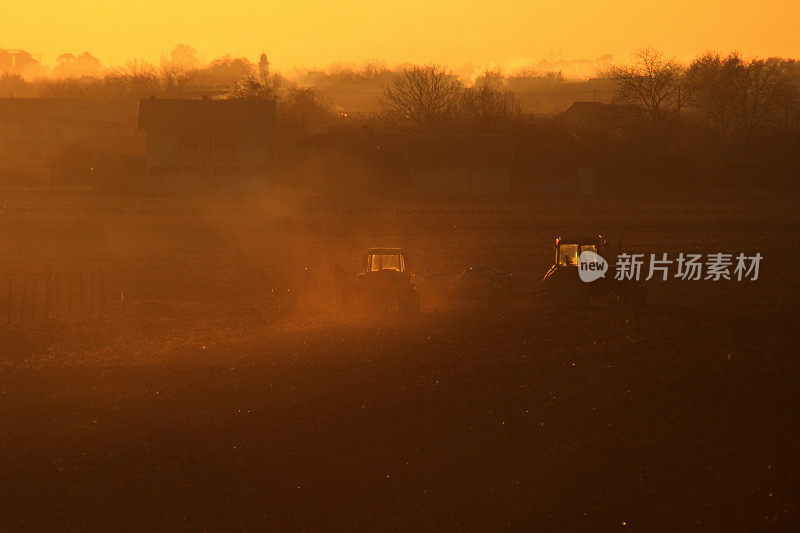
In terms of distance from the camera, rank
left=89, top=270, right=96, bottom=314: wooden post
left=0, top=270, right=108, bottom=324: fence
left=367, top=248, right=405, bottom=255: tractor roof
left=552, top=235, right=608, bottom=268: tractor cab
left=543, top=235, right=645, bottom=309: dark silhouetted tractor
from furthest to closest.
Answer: left=89, top=270, right=96, bottom=314: wooden post, left=367, top=248, right=405, bottom=255: tractor roof, left=0, top=270, right=108, bottom=324: fence, left=552, top=235, right=608, bottom=268: tractor cab, left=543, top=235, right=645, bottom=309: dark silhouetted tractor

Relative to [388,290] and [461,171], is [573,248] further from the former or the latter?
[461,171]

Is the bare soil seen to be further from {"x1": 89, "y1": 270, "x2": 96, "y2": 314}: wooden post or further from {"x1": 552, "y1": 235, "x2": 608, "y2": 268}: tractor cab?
{"x1": 552, "y1": 235, "x2": 608, "y2": 268}: tractor cab

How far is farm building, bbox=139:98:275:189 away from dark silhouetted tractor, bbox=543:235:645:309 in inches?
1801

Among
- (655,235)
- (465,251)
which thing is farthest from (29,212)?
(655,235)

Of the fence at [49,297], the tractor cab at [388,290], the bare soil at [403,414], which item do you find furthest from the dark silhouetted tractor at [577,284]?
the fence at [49,297]

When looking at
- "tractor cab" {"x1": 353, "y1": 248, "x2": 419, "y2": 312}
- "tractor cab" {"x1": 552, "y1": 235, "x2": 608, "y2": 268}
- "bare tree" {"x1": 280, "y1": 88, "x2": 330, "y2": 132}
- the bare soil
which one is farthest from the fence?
"bare tree" {"x1": 280, "y1": 88, "x2": 330, "y2": 132}

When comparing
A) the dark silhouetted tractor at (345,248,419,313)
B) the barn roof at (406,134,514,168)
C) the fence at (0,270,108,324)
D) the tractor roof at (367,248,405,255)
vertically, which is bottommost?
the fence at (0,270,108,324)

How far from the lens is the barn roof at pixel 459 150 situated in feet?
205

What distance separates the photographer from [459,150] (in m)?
63.9

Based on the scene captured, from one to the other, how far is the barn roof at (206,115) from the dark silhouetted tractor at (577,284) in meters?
48.5

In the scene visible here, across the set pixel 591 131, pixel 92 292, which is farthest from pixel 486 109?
pixel 92 292

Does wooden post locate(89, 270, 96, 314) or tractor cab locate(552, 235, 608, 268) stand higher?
tractor cab locate(552, 235, 608, 268)

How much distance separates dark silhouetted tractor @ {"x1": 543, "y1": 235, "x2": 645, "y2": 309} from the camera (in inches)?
→ 706

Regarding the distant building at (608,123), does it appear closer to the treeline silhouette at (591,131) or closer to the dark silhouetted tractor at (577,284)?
the treeline silhouette at (591,131)
